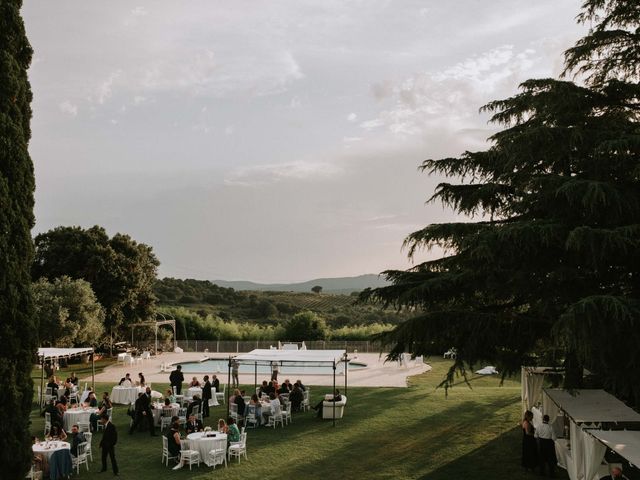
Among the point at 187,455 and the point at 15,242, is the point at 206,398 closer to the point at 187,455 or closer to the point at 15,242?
the point at 187,455

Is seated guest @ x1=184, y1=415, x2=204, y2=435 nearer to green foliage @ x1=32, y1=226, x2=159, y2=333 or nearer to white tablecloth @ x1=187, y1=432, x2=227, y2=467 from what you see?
white tablecloth @ x1=187, y1=432, x2=227, y2=467

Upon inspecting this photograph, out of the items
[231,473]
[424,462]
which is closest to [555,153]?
[424,462]

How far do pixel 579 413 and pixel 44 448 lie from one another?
483 inches

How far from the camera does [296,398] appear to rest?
20984mm

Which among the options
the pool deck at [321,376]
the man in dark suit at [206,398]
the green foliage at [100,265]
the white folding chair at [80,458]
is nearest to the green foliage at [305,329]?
the pool deck at [321,376]

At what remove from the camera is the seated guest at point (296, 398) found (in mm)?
20906

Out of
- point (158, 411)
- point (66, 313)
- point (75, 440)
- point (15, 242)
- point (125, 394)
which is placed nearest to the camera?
point (15, 242)

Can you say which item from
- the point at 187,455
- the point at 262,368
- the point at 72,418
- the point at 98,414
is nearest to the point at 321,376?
the point at 262,368

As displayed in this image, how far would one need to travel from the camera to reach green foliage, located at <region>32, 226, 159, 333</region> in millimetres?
36969

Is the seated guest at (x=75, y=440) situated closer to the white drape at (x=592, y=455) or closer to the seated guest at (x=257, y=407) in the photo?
the seated guest at (x=257, y=407)

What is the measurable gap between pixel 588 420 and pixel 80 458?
11.9m

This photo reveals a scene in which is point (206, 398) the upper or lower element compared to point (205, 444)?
upper

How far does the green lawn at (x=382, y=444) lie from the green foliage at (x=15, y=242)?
3670 mm

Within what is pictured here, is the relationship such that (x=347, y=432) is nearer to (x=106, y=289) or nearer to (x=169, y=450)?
(x=169, y=450)
